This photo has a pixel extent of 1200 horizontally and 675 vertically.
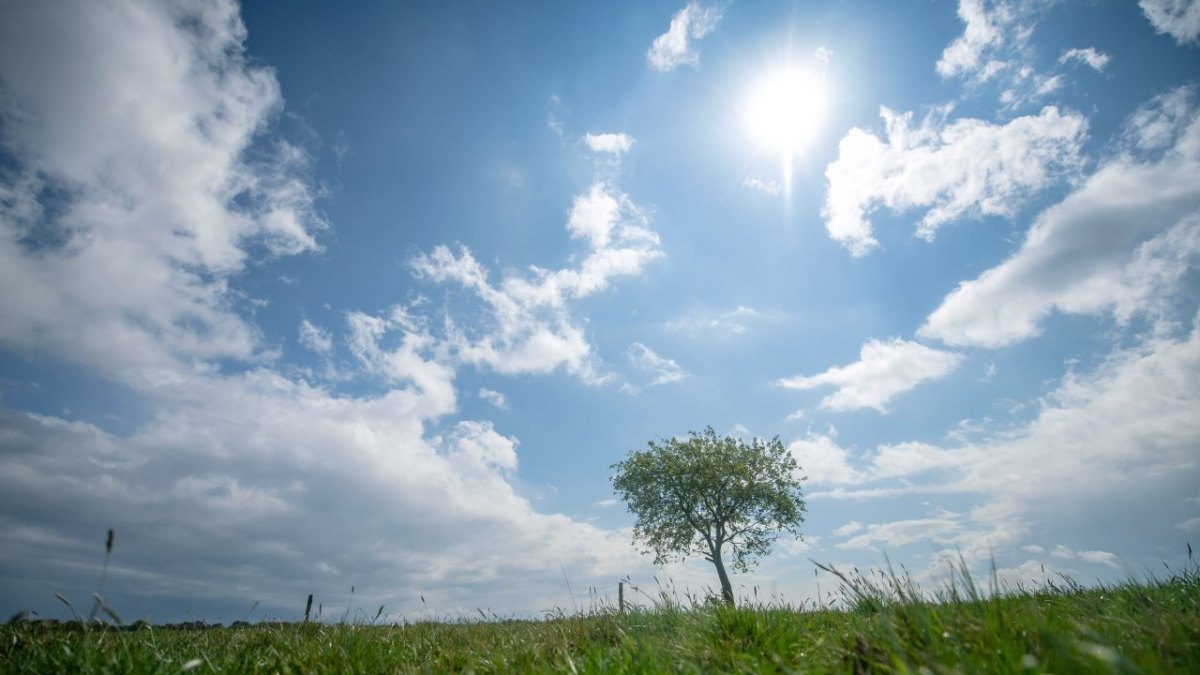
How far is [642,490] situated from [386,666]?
39.9 metres

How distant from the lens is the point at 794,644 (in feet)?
20.8

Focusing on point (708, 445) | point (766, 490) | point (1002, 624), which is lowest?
point (1002, 624)

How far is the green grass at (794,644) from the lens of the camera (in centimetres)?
373

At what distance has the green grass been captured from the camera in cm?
373

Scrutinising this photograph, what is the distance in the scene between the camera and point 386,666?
7.25m

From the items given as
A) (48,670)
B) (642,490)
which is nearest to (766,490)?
(642,490)

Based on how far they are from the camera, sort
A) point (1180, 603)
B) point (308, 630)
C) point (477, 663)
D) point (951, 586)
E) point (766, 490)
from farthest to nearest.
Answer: point (766, 490), point (308, 630), point (1180, 603), point (477, 663), point (951, 586)

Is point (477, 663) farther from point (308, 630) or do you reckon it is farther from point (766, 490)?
point (766, 490)

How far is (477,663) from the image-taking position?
7.07m

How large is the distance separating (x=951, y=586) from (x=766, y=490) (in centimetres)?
4238

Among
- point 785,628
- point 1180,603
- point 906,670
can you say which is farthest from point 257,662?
point 1180,603

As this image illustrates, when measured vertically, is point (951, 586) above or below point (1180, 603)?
above

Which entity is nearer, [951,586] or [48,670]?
[951,586]

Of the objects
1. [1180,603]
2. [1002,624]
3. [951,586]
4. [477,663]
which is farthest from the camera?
[1180,603]
